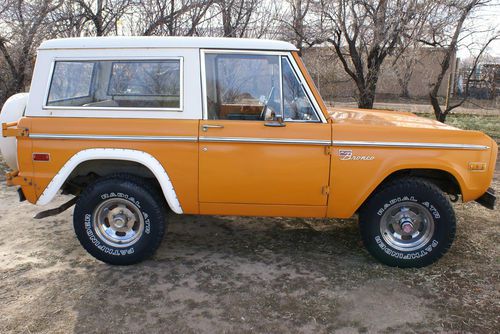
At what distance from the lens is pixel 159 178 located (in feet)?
12.1

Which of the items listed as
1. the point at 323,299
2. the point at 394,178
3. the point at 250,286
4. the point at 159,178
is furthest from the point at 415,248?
the point at 159,178

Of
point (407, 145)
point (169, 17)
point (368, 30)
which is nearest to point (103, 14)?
point (169, 17)

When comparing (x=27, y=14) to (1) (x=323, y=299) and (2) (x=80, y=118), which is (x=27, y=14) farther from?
(1) (x=323, y=299)

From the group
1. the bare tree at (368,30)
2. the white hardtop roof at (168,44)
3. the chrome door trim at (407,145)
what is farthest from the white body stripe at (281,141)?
the bare tree at (368,30)

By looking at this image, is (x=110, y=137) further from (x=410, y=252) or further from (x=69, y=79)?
(x=410, y=252)

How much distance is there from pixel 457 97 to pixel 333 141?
31.5ft

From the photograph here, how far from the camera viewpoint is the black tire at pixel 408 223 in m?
3.72

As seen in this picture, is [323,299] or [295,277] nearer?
[323,299]

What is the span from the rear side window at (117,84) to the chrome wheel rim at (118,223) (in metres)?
0.91

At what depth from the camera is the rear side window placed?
3695 millimetres

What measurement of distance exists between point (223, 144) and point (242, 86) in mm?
551

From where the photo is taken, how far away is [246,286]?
355 centimetres

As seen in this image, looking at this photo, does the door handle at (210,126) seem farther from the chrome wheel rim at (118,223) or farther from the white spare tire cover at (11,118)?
the white spare tire cover at (11,118)

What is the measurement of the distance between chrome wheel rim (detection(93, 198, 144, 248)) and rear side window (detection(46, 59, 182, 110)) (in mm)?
908
